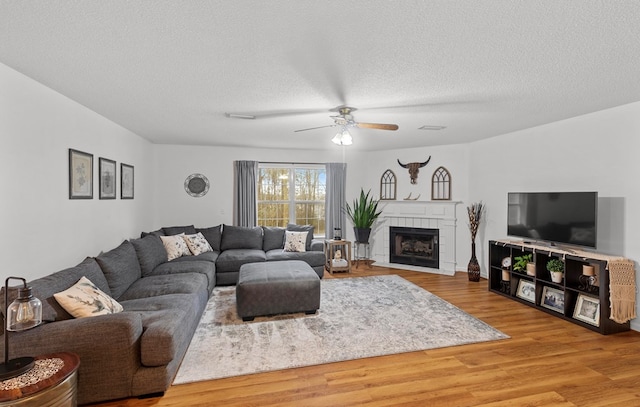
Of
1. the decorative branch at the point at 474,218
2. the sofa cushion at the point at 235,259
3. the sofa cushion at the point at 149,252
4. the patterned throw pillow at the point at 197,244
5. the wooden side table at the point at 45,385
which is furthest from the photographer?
the decorative branch at the point at 474,218

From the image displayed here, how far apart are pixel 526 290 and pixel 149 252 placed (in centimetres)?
507

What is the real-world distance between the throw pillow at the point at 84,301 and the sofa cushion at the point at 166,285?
55cm

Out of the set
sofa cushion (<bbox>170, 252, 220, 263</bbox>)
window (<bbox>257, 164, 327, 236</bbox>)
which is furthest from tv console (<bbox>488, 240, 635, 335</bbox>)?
sofa cushion (<bbox>170, 252, 220, 263</bbox>)

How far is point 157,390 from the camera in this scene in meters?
2.18

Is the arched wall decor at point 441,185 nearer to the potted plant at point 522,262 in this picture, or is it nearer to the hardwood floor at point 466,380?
the potted plant at point 522,262

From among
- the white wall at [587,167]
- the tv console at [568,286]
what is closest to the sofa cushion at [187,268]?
the tv console at [568,286]

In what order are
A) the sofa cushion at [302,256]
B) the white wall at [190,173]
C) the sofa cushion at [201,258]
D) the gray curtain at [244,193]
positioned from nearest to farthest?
the sofa cushion at [201,258] < the sofa cushion at [302,256] < the white wall at [190,173] < the gray curtain at [244,193]

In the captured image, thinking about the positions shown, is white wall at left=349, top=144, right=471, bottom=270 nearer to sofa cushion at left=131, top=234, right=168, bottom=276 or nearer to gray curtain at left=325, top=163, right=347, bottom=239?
gray curtain at left=325, top=163, right=347, bottom=239

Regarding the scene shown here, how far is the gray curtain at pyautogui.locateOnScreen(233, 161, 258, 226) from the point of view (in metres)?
6.11

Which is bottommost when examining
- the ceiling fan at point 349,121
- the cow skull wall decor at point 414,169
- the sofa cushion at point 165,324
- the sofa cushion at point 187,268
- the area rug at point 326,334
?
the area rug at point 326,334

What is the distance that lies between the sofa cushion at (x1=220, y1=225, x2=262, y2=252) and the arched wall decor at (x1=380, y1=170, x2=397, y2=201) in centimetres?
279

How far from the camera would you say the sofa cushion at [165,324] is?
2.17 m

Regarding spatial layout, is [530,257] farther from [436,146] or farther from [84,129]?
[84,129]

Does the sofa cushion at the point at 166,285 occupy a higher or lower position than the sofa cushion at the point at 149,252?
lower
